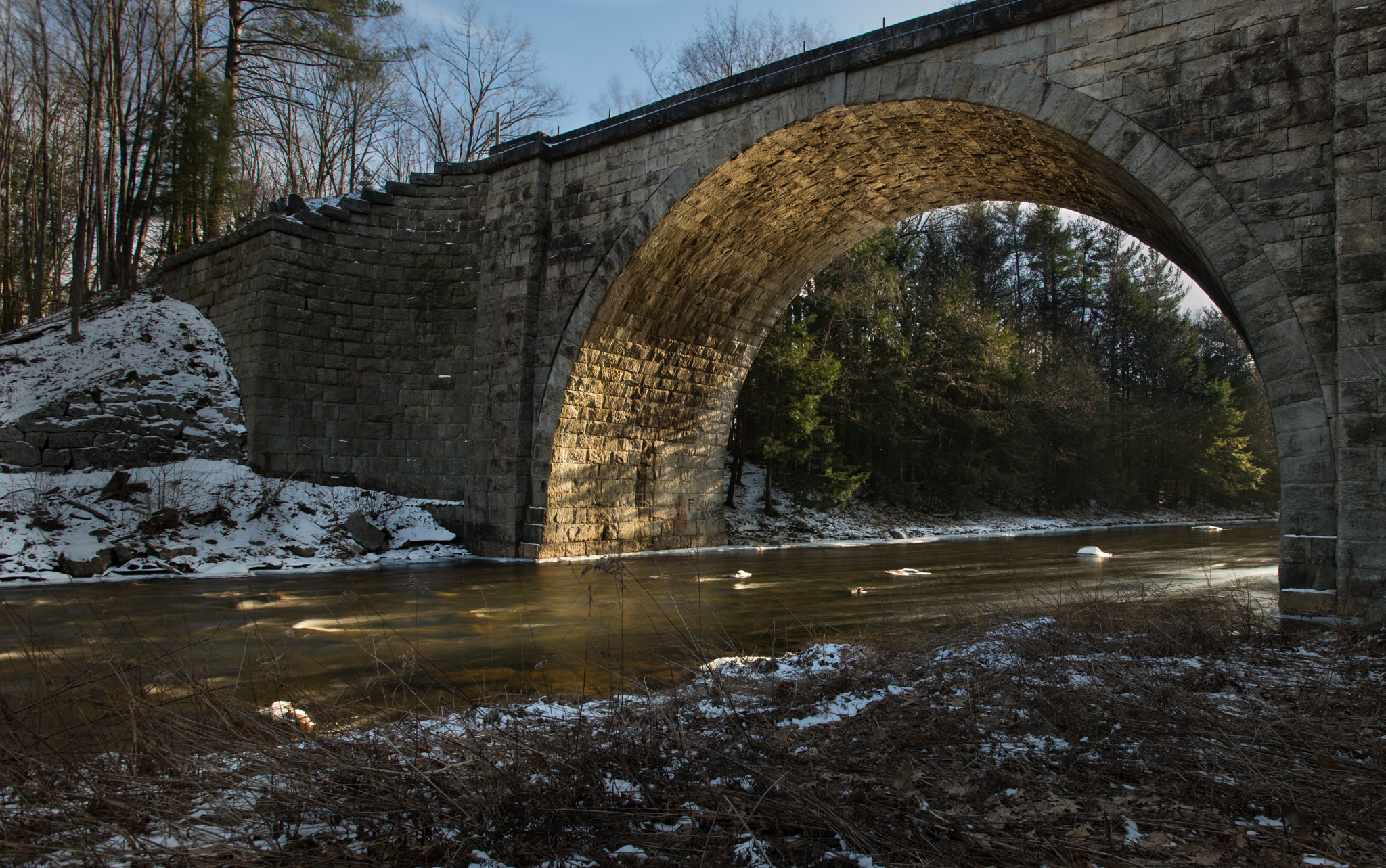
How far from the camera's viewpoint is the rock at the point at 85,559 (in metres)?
8.31

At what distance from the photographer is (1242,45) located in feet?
22.4

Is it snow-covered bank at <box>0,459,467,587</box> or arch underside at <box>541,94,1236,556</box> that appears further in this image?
arch underside at <box>541,94,1236,556</box>

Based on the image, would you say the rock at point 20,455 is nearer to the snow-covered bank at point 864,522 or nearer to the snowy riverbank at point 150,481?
the snowy riverbank at point 150,481

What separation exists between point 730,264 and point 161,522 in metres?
8.43

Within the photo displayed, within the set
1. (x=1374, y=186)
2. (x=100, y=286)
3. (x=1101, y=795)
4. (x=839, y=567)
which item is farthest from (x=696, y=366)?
(x=100, y=286)

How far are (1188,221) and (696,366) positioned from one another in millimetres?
7759

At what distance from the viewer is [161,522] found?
31.0 ft

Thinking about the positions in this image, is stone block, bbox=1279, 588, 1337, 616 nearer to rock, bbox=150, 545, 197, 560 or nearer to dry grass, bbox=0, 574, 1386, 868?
dry grass, bbox=0, 574, 1386, 868

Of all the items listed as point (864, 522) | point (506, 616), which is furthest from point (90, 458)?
point (864, 522)

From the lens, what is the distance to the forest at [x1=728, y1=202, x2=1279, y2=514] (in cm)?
1775

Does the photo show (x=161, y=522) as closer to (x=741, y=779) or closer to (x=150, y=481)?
(x=150, y=481)

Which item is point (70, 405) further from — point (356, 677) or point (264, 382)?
point (356, 677)

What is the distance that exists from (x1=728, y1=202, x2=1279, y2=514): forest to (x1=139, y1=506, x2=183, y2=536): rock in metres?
10.4

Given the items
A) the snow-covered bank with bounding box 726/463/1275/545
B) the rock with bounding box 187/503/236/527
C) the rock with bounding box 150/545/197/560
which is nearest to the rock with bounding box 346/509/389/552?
the rock with bounding box 187/503/236/527
